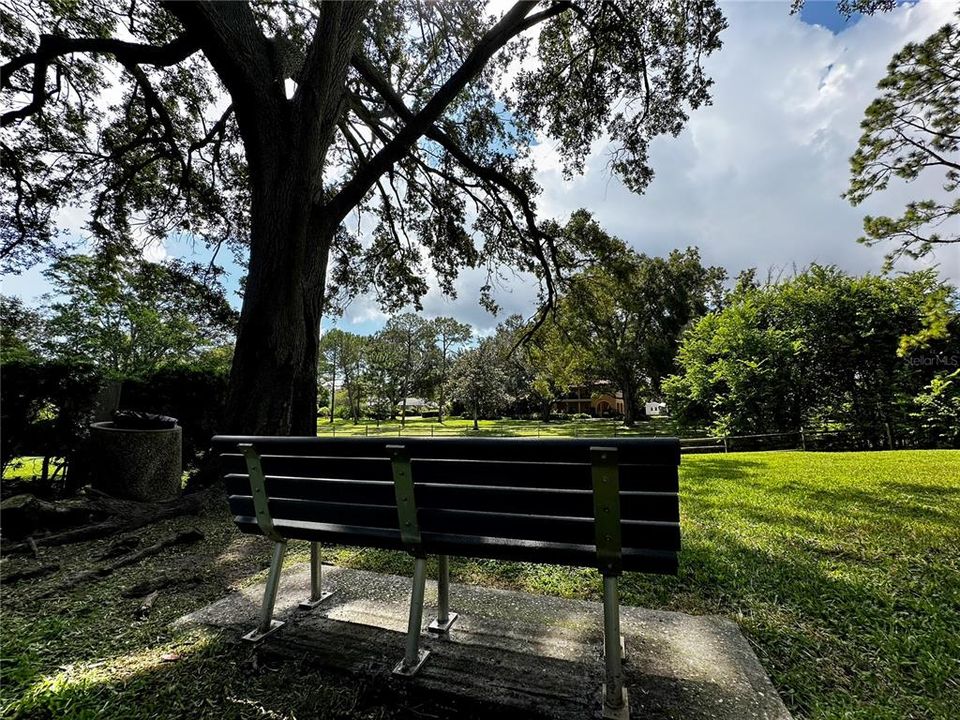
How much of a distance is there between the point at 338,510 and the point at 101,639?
5.05 ft

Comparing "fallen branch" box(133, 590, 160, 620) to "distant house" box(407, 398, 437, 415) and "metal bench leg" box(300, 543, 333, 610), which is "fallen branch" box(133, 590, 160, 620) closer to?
"metal bench leg" box(300, 543, 333, 610)

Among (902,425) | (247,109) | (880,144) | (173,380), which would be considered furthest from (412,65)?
(902,425)

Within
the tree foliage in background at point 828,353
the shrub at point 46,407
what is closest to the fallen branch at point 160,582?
the shrub at point 46,407

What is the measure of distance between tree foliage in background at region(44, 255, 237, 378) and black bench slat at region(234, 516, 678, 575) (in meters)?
4.87

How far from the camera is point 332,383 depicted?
194ft

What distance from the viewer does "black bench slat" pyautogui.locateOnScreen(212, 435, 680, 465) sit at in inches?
62.1

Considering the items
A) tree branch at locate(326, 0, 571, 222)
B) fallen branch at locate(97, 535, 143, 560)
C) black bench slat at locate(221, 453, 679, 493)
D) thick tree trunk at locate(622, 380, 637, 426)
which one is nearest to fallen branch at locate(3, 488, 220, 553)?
fallen branch at locate(97, 535, 143, 560)

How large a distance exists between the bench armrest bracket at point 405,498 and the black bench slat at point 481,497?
0.05 metres

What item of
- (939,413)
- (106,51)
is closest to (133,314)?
(106,51)

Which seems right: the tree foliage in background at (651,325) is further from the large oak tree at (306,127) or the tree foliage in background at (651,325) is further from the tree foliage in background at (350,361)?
the tree foliage in background at (350,361)

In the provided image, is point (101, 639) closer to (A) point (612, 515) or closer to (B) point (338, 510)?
(B) point (338, 510)

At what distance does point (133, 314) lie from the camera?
1792 centimetres

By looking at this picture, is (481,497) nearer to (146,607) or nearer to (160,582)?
(146,607)

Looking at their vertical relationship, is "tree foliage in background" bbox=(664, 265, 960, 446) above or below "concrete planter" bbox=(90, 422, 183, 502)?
above
